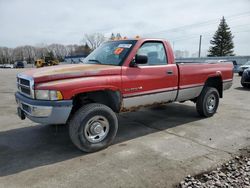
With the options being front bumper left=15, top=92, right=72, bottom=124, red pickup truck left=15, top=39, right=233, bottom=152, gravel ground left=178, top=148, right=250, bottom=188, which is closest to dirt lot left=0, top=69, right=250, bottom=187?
gravel ground left=178, top=148, right=250, bottom=188

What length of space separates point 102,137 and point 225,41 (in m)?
54.1

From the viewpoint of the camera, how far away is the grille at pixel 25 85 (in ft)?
11.8

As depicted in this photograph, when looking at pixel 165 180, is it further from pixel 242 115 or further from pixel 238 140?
pixel 242 115

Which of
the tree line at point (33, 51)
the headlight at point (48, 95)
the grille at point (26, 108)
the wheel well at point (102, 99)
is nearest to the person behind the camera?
the headlight at point (48, 95)

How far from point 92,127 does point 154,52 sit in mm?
2162

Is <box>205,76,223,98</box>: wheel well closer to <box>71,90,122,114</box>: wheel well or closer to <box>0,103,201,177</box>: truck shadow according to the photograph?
<box>0,103,201,177</box>: truck shadow

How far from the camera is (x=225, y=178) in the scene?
10.1ft

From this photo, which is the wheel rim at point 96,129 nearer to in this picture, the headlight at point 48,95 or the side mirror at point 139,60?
the headlight at point 48,95

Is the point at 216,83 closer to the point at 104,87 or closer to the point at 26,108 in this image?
the point at 104,87

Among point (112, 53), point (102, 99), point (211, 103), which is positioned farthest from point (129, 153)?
point (211, 103)

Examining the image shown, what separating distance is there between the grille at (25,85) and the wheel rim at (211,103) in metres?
4.44

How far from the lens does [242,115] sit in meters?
6.33

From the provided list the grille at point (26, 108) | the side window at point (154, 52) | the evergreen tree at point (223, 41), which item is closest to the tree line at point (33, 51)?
the evergreen tree at point (223, 41)

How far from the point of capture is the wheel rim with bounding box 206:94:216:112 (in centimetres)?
607
